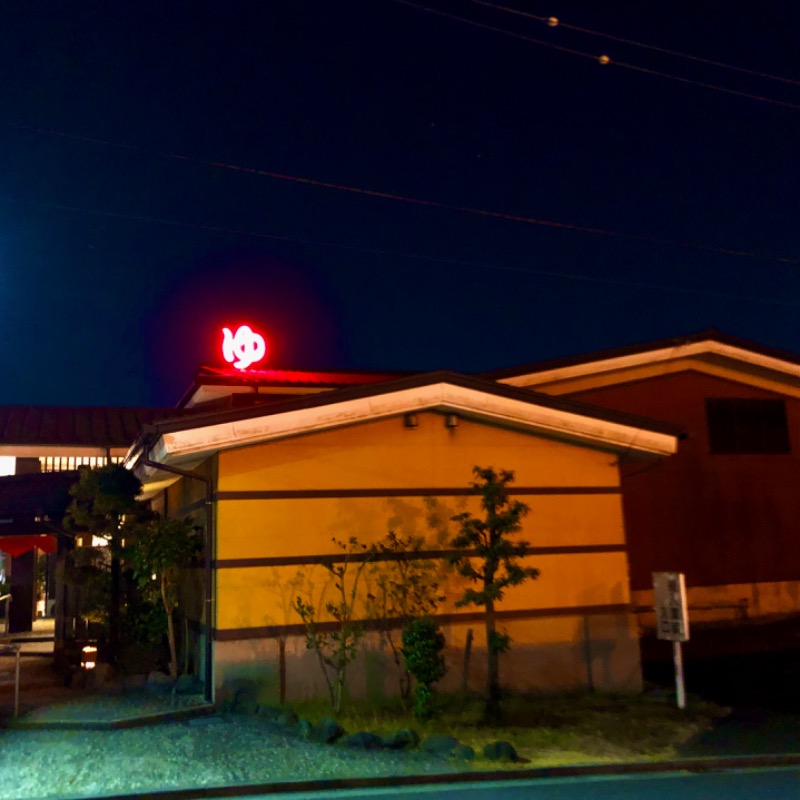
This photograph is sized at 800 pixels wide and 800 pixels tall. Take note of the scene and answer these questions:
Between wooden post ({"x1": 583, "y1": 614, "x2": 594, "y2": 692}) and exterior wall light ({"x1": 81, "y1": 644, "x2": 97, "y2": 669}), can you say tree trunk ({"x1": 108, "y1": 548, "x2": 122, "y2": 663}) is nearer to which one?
exterior wall light ({"x1": 81, "y1": 644, "x2": 97, "y2": 669})

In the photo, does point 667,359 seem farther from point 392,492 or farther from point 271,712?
point 271,712

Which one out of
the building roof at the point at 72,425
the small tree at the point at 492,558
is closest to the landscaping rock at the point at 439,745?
the small tree at the point at 492,558

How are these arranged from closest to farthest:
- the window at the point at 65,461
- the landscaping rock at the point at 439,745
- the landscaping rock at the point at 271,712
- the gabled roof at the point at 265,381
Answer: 1. the landscaping rock at the point at 439,745
2. the landscaping rock at the point at 271,712
3. the gabled roof at the point at 265,381
4. the window at the point at 65,461

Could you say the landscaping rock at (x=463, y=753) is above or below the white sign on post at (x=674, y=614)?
below

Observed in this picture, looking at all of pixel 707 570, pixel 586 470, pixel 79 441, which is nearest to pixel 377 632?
pixel 586 470

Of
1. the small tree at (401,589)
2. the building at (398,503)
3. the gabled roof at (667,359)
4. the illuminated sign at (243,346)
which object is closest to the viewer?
the building at (398,503)

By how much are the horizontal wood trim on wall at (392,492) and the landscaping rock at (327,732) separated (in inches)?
110

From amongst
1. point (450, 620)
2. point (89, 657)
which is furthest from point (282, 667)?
point (89, 657)

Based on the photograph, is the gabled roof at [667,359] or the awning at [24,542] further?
the gabled roof at [667,359]

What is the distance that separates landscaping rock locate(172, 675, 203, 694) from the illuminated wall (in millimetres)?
798

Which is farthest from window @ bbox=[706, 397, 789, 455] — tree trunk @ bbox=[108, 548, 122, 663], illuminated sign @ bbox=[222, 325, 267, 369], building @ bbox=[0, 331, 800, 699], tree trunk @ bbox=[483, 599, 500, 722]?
tree trunk @ bbox=[108, 548, 122, 663]

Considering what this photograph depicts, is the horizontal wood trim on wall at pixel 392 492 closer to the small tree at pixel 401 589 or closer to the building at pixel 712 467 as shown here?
the small tree at pixel 401 589

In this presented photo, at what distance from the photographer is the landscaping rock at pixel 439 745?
8.17 meters

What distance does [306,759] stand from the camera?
7.91 meters
